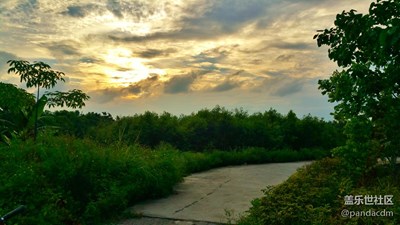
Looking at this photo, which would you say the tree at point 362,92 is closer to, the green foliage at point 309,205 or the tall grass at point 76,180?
the green foliage at point 309,205

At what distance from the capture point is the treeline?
17.7 m

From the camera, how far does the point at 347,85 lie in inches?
290

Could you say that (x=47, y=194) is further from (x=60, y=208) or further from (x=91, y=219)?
(x=91, y=219)

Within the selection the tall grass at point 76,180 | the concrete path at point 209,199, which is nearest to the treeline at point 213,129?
the concrete path at point 209,199

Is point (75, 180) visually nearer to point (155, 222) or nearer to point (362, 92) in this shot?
point (155, 222)

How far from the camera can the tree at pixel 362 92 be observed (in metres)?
4.84

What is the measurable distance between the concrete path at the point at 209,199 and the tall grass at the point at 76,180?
0.38 meters

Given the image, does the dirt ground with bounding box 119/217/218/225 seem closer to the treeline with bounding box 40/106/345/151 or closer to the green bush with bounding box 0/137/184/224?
the green bush with bounding box 0/137/184/224

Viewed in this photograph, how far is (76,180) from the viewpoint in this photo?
6.82m

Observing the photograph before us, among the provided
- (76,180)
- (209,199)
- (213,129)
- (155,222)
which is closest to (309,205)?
(155,222)

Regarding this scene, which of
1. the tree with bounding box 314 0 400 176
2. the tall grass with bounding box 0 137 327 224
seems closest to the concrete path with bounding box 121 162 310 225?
the tall grass with bounding box 0 137 327 224

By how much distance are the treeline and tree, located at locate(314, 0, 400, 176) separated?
334 inches

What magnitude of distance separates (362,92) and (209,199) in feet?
10.5

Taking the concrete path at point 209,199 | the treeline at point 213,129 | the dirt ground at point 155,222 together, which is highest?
the treeline at point 213,129
